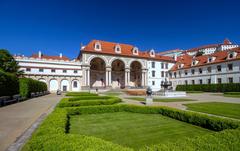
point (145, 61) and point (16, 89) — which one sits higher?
point (145, 61)

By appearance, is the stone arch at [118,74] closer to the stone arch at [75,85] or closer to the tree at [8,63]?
the stone arch at [75,85]

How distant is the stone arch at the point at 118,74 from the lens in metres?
50.1

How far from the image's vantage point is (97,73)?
47.3 metres

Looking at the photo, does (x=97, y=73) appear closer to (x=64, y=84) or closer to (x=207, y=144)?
(x=64, y=84)

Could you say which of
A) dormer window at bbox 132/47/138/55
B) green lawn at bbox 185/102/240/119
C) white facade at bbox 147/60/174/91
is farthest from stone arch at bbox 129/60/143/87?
green lawn at bbox 185/102/240/119

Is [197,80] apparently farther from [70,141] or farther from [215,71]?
[70,141]

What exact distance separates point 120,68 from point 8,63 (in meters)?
31.9

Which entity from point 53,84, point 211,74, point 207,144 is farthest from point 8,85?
point 211,74

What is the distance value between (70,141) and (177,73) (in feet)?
167

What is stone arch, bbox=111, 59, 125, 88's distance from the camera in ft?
164

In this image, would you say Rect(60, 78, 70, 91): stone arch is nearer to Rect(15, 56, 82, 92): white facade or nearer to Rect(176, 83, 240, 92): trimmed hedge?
Rect(15, 56, 82, 92): white facade

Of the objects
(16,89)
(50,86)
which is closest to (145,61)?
(50,86)

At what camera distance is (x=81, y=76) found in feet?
138

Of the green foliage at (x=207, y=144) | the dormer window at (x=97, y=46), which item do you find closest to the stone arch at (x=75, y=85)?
the dormer window at (x=97, y=46)
